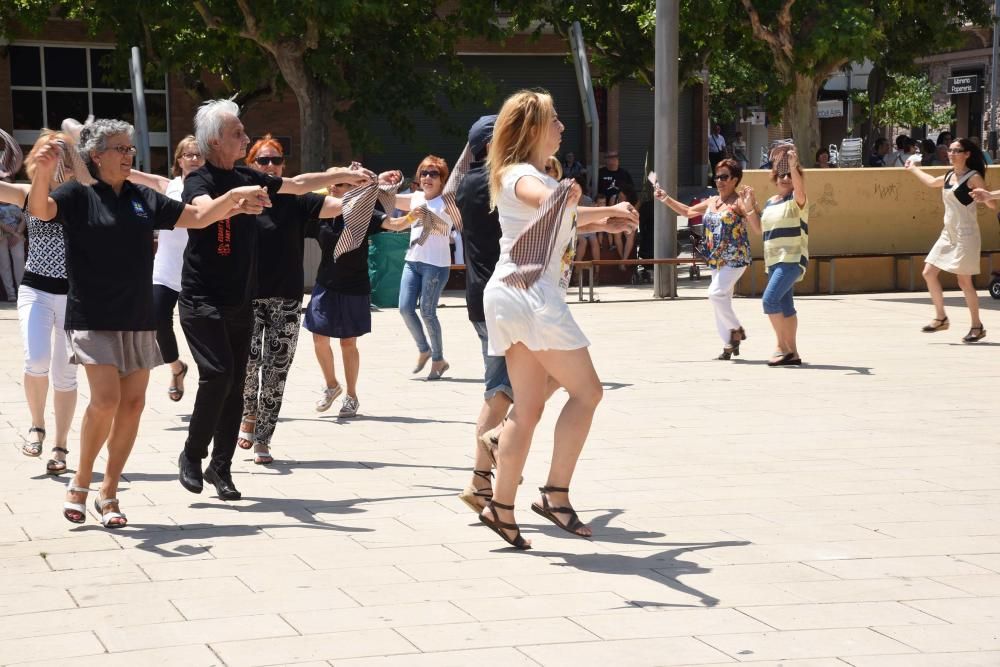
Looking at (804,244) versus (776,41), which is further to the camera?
(776,41)

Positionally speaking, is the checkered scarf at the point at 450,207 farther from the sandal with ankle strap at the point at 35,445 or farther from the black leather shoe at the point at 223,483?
the sandal with ankle strap at the point at 35,445

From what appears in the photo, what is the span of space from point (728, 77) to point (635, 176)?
8422mm

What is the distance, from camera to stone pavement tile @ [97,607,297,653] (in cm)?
470

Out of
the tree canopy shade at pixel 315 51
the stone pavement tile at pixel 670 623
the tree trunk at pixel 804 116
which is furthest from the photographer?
the tree trunk at pixel 804 116

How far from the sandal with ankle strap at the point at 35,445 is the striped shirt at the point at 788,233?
6298 mm

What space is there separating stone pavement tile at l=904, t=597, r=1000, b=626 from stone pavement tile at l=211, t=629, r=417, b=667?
65.2 inches

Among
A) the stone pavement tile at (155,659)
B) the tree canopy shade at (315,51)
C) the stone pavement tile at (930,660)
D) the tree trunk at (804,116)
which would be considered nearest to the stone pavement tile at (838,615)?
the stone pavement tile at (930,660)

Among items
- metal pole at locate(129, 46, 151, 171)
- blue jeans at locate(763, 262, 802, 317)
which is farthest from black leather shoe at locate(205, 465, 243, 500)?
metal pole at locate(129, 46, 151, 171)

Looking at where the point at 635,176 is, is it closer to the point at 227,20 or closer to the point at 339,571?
the point at 227,20

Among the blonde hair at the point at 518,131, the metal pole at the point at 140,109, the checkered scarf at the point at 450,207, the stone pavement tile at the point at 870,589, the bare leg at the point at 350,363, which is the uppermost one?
the metal pole at the point at 140,109

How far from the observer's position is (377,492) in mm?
7172

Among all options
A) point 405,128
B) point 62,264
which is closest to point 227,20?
point 405,128

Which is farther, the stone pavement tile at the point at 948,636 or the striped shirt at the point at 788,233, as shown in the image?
the striped shirt at the point at 788,233

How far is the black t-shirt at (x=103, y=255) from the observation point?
244 inches
